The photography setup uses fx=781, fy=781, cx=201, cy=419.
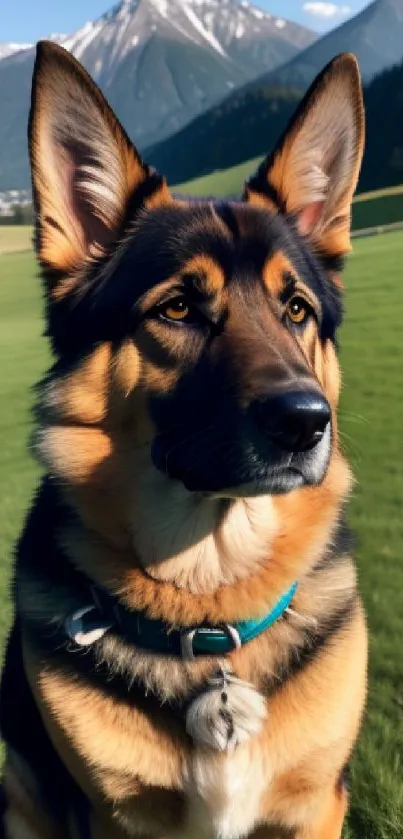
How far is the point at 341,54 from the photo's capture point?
7.59 feet

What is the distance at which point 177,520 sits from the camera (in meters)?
2.49

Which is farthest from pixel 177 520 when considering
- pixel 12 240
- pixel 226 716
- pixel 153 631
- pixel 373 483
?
pixel 12 240

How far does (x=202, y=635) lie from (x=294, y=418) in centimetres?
78

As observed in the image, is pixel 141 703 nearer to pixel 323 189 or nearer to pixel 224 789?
pixel 224 789

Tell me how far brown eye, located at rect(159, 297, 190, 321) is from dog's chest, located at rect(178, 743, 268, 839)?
1.29 meters

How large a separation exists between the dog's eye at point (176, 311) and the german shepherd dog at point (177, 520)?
0.01m

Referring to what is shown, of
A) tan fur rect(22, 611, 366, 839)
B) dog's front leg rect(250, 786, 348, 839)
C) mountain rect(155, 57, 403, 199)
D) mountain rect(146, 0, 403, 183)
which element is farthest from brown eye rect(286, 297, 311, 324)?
mountain rect(146, 0, 403, 183)

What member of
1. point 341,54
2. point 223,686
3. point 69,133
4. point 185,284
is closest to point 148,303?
point 185,284

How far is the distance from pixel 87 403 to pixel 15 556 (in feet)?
2.27

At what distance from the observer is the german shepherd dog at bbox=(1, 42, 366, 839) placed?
2221mm

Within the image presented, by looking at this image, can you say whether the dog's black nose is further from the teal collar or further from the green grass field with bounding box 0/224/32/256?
the green grass field with bounding box 0/224/32/256

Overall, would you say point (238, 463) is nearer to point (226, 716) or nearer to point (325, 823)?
point (226, 716)

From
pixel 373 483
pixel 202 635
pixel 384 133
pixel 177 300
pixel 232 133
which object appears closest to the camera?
pixel 202 635

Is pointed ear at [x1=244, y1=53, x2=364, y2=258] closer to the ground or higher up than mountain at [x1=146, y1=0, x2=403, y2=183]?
higher up
